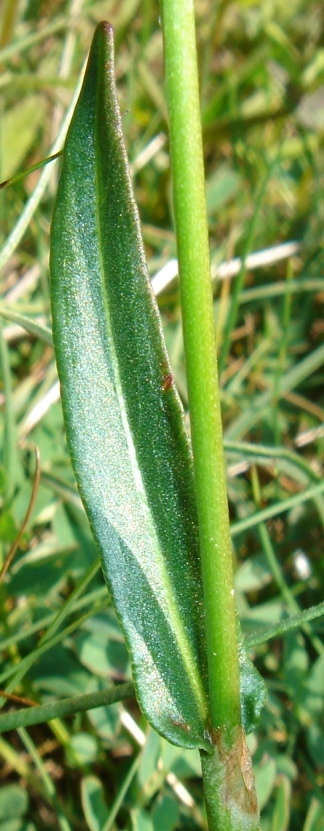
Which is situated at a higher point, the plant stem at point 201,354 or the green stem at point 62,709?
the plant stem at point 201,354

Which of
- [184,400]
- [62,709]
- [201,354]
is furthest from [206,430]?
[184,400]

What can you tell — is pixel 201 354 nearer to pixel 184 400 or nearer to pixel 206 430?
pixel 206 430

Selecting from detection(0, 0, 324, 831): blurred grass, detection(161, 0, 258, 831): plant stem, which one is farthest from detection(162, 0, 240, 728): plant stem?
detection(0, 0, 324, 831): blurred grass

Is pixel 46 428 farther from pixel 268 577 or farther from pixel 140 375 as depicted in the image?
pixel 140 375

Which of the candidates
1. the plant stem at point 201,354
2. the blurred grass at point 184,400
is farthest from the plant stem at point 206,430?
the blurred grass at point 184,400

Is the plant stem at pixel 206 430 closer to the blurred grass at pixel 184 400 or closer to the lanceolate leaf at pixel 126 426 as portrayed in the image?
the lanceolate leaf at pixel 126 426

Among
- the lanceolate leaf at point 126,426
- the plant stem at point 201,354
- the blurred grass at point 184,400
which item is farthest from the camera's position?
the blurred grass at point 184,400

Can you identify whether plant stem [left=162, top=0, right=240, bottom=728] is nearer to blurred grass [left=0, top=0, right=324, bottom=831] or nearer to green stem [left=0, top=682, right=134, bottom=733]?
green stem [left=0, top=682, right=134, bottom=733]
